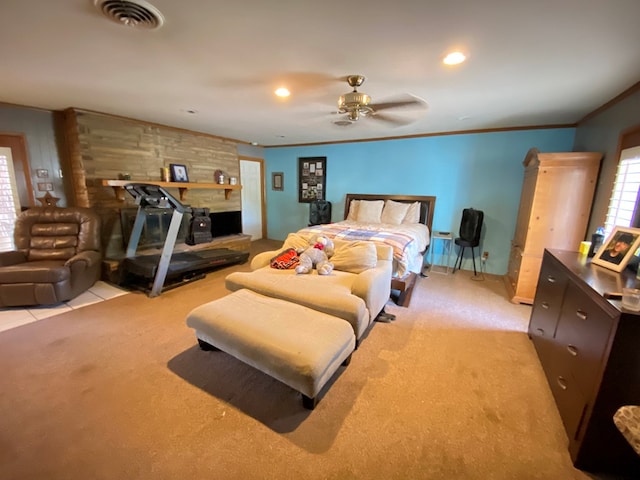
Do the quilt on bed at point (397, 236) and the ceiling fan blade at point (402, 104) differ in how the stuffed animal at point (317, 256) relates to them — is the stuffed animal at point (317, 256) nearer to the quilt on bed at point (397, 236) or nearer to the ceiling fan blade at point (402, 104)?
the quilt on bed at point (397, 236)

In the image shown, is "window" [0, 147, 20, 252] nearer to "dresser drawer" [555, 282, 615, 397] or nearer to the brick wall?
the brick wall

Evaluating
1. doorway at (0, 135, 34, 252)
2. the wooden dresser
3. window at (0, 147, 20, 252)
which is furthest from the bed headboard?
window at (0, 147, 20, 252)

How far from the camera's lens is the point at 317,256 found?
2.95 metres

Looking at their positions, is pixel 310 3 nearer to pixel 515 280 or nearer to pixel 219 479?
pixel 219 479

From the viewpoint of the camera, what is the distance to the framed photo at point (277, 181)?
6.47 metres

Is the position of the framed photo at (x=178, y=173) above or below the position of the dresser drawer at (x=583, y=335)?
above

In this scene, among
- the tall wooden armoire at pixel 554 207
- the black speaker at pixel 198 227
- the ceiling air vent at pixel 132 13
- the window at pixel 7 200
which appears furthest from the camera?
the black speaker at pixel 198 227

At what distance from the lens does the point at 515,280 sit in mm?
3492

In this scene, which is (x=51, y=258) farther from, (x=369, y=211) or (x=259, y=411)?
(x=369, y=211)

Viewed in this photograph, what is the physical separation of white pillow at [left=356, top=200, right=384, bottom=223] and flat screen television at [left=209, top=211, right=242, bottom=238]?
2.45 meters

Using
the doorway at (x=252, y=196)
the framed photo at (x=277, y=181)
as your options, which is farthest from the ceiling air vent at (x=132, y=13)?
the framed photo at (x=277, y=181)

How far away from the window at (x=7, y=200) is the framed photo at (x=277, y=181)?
4.25 metres

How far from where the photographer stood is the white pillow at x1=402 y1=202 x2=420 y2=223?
15.5 ft

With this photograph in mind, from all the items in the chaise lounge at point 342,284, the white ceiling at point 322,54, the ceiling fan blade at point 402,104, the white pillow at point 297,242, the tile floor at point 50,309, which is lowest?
the tile floor at point 50,309
